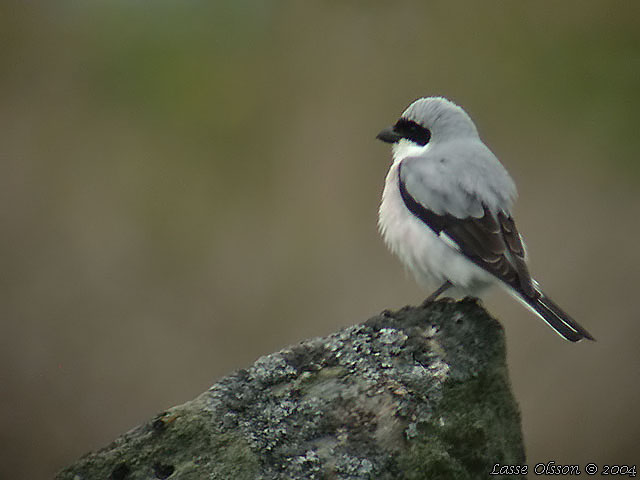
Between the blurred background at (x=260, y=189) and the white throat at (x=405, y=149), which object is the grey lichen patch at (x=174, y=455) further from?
the blurred background at (x=260, y=189)

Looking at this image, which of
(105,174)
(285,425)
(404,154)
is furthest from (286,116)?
(285,425)

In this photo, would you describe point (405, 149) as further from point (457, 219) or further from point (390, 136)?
point (457, 219)

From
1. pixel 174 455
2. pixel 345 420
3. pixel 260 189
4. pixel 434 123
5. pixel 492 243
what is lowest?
pixel 345 420

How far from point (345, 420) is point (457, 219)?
4.82 feet

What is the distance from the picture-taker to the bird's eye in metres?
4.40

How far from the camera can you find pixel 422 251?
4027mm

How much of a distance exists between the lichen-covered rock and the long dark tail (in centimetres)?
49

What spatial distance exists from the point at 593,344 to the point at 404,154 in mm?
2370

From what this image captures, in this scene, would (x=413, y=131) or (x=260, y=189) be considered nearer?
(x=413, y=131)

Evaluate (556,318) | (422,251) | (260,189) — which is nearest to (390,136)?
(422,251)

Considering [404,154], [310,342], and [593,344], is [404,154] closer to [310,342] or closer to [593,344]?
[310,342]

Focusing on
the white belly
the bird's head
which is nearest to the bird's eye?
the bird's head

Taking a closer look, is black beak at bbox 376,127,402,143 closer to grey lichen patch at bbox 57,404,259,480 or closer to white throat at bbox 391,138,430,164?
white throat at bbox 391,138,430,164

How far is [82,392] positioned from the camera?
5.99 m
